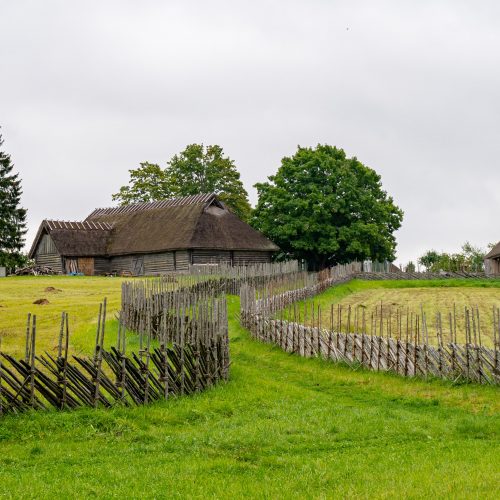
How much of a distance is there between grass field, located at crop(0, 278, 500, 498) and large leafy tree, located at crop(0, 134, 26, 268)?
39970mm

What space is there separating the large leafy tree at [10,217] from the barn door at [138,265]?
9.63 meters

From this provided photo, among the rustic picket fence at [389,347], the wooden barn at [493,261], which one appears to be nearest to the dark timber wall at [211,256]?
A: the wooden barn at [493,261]

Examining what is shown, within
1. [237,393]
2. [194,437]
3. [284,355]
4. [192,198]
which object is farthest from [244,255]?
[194,437]

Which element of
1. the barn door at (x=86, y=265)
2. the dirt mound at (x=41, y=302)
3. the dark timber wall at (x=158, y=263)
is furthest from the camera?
the barn door at (x=86, y=265)

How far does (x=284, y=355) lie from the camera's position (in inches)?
648

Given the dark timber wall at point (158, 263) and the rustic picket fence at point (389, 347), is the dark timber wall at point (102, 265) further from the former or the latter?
the rustic picket fence at point (389, 347)

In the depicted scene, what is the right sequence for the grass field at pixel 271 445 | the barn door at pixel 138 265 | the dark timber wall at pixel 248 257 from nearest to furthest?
the grass field at pixel 271 445, the dark timber wall at pixel 248 257, the barn door at pixel 138 265

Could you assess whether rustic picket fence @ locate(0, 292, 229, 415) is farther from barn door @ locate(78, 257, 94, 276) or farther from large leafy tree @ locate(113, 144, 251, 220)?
large leafy tree @ locate(113, 144, 251, 220)

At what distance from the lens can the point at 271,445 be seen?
8.37m

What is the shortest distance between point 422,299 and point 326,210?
14874mm

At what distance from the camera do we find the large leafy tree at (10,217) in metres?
48.6

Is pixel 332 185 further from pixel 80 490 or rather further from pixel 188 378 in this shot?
pixel 80 490

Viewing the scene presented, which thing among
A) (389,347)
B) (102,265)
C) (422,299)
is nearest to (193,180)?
(102,265)

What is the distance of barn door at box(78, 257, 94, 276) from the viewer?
45906 millimetres
